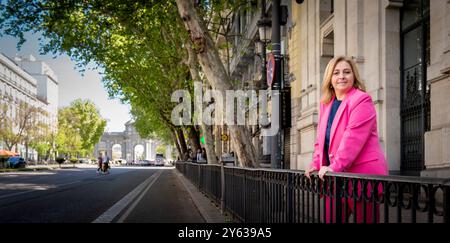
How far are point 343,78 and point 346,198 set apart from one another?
0.84 metres

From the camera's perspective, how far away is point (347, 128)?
10.2 feet

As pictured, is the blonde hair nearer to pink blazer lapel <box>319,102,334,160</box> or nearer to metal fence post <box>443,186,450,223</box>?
pink blazer lapel <box>319,102,334,160</box>

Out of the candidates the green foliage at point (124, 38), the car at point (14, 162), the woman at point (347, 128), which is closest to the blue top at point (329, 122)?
the woman at point (347, 128)

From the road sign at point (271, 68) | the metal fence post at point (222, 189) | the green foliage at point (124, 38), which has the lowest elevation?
the metal fence post at point (222, 189)

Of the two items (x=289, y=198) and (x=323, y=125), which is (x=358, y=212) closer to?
(x=323, y=125)

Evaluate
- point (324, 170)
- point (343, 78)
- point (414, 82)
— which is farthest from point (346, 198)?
point (414, 82)

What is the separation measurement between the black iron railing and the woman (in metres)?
0.09

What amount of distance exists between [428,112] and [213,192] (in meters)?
5.35

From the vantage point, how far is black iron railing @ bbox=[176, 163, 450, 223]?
7.36 feet

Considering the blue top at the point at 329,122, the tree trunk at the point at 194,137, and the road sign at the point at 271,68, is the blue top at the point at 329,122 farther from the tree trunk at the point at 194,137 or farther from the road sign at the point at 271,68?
the tree trunk at the point at 194,137

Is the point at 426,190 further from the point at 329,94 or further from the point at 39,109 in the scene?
the point at 39,109

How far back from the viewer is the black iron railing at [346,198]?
2.24m

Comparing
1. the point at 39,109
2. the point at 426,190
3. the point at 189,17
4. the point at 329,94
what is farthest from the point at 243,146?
the point at 39,109
